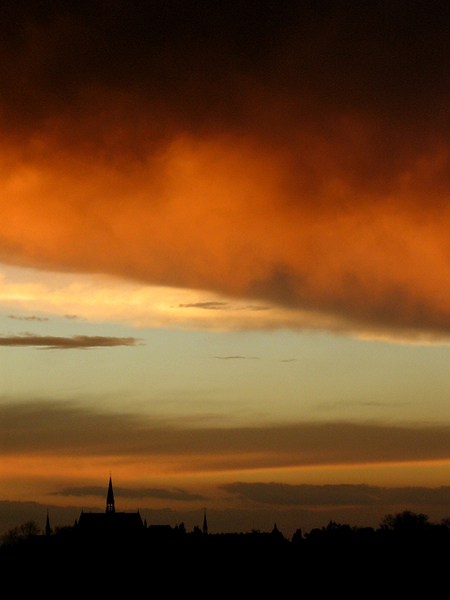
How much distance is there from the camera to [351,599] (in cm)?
13088

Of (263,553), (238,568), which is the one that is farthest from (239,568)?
(263,553)

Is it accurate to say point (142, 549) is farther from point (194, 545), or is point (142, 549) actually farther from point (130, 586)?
point (130, 586)

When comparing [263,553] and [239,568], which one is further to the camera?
[263,553]

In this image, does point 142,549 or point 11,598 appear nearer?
point 11,598

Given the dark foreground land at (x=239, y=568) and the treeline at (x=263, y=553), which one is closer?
the dark foreground land at (x=239, y=568)

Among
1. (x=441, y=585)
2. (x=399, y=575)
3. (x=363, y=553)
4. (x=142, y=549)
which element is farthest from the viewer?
(x=142, y=549)

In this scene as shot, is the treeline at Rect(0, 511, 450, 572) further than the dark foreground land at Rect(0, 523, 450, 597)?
Yes

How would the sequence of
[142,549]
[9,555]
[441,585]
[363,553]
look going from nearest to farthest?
[441,585], [363,553], [9,555], [142,549]

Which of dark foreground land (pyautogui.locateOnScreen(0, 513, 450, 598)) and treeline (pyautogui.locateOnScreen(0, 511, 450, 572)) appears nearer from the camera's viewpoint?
dark foreground land (pyautogui.locateOnScreen(0, 513, 450, 598))

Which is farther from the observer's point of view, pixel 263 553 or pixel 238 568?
pixel 263 553

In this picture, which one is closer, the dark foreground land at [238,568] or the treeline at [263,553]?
the dark foreground land at [238,568]

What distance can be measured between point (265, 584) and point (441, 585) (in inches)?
1154

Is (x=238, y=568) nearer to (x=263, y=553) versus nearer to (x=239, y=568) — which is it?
(x=239, y=568)

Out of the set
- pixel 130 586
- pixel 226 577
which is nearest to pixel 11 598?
pixel 130 586
